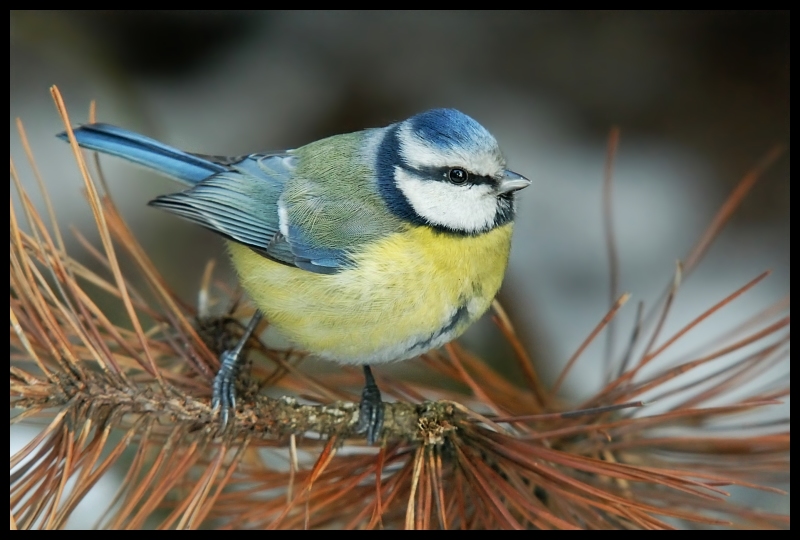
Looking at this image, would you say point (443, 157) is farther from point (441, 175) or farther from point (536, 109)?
point (536, 109)

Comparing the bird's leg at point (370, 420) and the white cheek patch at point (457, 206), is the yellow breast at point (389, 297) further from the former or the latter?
the bird's leg at point (370, 420)

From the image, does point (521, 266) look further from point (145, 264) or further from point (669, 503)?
point (145, 264)

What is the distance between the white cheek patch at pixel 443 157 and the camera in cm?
95

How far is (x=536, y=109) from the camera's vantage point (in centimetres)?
172

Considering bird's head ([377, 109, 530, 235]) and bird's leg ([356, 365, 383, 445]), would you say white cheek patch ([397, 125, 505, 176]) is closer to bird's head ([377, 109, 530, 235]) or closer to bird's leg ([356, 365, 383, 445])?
bird's head ([377, 109, 530, 235])

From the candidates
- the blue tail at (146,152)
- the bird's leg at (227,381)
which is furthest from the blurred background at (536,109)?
the bird's leg at (227,381)

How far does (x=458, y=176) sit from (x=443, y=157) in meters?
0.03

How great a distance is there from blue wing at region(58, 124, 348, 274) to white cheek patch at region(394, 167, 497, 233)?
0.43 ft

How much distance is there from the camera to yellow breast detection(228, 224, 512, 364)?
911 millimetres

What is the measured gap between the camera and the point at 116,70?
1.52 meters

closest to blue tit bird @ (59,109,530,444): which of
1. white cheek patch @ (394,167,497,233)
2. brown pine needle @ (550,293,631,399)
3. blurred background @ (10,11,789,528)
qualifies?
white cheek patch @ (394,167,497,233)

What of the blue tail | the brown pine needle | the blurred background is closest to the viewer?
the brown pine needle
